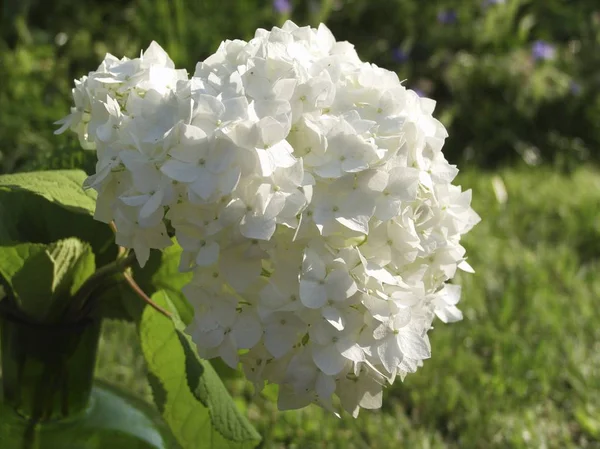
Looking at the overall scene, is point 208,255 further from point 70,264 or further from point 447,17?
point 447,17

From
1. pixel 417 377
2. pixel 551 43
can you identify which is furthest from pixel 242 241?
pixel 551 43

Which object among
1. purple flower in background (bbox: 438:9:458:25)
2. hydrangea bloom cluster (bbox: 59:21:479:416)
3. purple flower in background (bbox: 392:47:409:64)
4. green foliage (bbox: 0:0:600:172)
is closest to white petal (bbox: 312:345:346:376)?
hydrangea bloom cluster (bbox: 59:21:479:416)

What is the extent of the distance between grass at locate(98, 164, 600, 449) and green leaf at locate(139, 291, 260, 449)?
149mm

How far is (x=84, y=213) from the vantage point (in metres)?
0.85

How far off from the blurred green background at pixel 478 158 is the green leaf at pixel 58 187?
11cm

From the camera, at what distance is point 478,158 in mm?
3412

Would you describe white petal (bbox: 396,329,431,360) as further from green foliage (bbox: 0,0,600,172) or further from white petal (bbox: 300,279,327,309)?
green foliage (bbox: 0,0,600,172)

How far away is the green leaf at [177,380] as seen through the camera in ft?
2.69

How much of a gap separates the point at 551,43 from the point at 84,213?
3822mm

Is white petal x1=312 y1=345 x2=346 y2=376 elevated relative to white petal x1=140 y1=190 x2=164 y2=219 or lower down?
lower down

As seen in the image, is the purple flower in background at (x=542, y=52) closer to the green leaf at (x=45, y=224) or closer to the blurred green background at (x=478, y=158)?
the blurred green background at (x=478, y=158)

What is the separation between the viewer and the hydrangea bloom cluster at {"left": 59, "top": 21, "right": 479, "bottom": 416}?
0.65 meters

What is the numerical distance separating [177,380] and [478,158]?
107 inches

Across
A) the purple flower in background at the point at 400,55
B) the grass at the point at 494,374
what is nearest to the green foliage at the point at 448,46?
the purple flower in background at the point at 400,55
